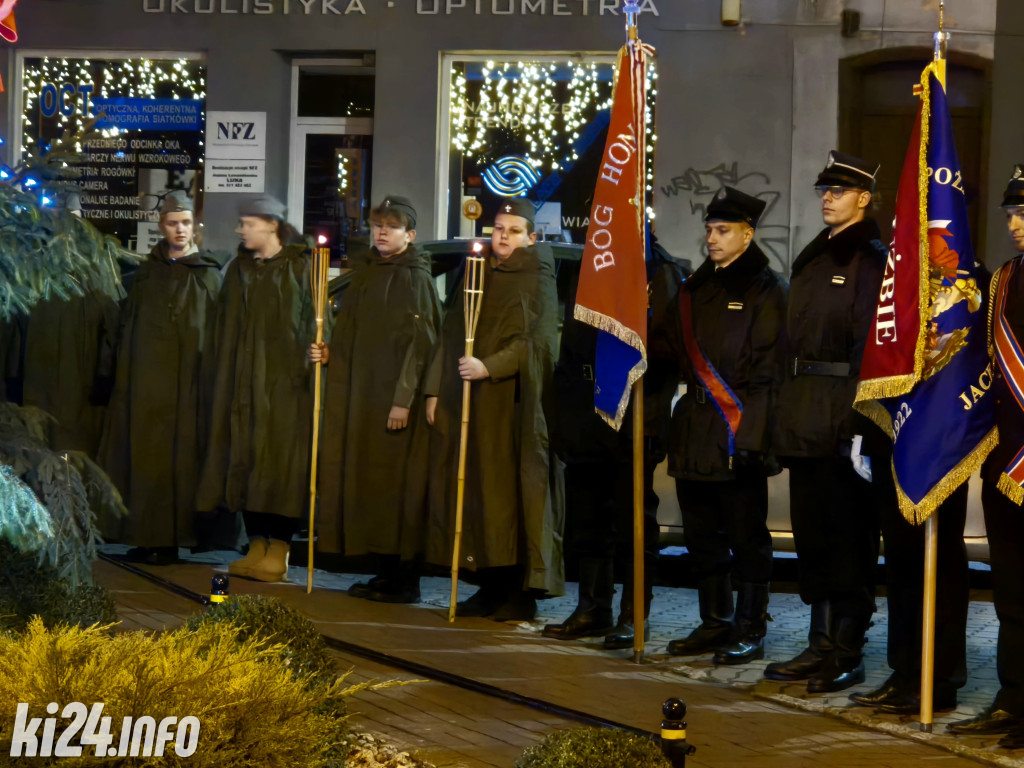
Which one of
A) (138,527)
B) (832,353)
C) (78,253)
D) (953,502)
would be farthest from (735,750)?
(138,527)

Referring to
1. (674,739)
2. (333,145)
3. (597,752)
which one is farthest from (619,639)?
(333,145)

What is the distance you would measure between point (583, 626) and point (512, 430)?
1191 millimetres

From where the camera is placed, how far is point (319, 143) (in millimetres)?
12812

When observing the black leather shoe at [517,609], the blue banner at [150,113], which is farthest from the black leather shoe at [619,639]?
the blue banner at [150,113]

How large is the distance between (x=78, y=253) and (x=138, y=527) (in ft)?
13.6

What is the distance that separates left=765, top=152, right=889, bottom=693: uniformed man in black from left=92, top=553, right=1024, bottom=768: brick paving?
1.02 feet

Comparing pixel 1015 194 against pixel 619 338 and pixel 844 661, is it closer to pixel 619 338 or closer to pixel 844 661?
pixel 619 338

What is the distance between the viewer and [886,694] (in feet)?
20.5

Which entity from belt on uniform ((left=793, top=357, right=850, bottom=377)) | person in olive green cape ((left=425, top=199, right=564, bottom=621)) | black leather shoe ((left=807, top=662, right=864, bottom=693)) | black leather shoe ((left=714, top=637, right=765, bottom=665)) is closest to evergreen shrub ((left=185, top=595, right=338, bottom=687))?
black leather shoe ((left=807, top=662, right=864, bottom=693))

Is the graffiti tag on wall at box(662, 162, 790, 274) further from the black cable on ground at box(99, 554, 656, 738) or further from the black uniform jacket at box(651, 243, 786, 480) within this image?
the black cable on ground at box(99, 554, 656, 738)

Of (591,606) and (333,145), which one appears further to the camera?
(333,145)

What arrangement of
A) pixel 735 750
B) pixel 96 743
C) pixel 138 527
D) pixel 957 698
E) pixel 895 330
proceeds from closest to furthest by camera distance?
1. pixel 96 743
2. pixel 735 750
3. pixel 895 330
4. pixel 957 698
5. pixel 138 527

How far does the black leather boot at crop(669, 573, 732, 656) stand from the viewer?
286 inches

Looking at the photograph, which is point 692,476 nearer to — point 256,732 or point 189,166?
point 256,732
